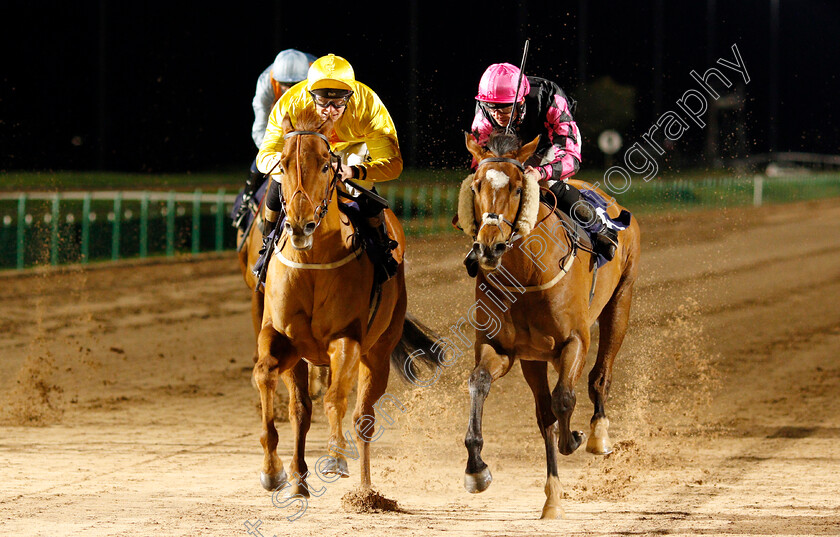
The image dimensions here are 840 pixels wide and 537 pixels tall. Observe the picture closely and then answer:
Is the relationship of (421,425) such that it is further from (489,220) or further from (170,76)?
(170,76)

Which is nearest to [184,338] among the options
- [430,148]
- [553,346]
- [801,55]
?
[430,148]

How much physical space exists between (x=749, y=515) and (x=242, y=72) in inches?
792

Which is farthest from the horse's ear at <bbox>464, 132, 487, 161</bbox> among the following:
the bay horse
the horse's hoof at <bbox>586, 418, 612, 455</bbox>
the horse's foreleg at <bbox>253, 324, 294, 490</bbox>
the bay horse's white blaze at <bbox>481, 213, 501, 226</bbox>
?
the horse's hoof at <bbox>586, 418, 612, 455</bbox>

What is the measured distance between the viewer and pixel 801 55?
22.4 m

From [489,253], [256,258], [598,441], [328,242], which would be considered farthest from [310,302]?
[256,258]

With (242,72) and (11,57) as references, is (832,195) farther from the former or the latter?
(11,57)

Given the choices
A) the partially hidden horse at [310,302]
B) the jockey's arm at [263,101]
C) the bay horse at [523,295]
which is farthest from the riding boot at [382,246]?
the jockey's arm at [263,101]

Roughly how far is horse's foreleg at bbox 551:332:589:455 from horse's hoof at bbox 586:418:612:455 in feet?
2.27

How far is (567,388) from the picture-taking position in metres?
5.04

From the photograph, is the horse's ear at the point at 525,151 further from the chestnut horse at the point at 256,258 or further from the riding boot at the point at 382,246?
the chestnut horse at the point at 256,258

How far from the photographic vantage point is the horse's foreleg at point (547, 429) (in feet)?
16.8

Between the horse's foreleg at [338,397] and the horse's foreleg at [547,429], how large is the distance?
1.03m

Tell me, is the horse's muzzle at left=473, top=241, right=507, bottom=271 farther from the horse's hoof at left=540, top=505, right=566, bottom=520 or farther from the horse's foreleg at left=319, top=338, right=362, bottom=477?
the horse's hoof at left=540, top=505, right=566, bottom=520

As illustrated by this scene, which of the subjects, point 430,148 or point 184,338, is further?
point 184,338
